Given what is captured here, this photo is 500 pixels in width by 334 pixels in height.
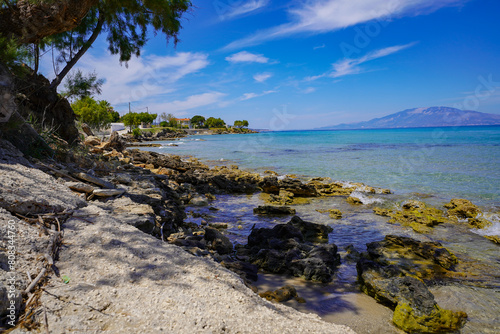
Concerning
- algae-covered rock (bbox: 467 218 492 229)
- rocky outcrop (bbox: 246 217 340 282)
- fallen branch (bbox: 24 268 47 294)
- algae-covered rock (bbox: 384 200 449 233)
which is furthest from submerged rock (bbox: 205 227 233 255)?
algae-covered rock (bbox: 467 218 492 229)

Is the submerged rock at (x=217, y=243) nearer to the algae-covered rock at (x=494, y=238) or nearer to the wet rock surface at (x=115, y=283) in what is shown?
the wet rock surface at (x=115, y=283)

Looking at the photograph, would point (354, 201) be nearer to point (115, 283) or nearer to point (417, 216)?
point (417, 216)

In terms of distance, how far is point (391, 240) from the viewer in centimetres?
670

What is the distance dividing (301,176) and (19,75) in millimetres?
15540

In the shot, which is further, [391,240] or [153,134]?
[153,134]

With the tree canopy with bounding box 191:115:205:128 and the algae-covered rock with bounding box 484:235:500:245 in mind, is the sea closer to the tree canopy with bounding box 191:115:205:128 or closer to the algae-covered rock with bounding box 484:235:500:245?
the algae-covered rock with bounding box 484:235:500:245

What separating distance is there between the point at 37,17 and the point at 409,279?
8903 mm

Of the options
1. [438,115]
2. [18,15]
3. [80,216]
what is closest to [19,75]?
[18,15]

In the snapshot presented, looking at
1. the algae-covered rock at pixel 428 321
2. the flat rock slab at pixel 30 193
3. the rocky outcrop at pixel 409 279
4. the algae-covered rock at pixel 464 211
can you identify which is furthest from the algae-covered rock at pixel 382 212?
the flat rock slab at pixel 30 193

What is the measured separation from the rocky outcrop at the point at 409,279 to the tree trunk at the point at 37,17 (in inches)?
319

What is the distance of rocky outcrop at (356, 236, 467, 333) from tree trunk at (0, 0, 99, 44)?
809cm

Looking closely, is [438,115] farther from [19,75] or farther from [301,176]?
[19,75]

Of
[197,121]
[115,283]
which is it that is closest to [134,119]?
[197,121]

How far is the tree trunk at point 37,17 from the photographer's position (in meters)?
5.87
